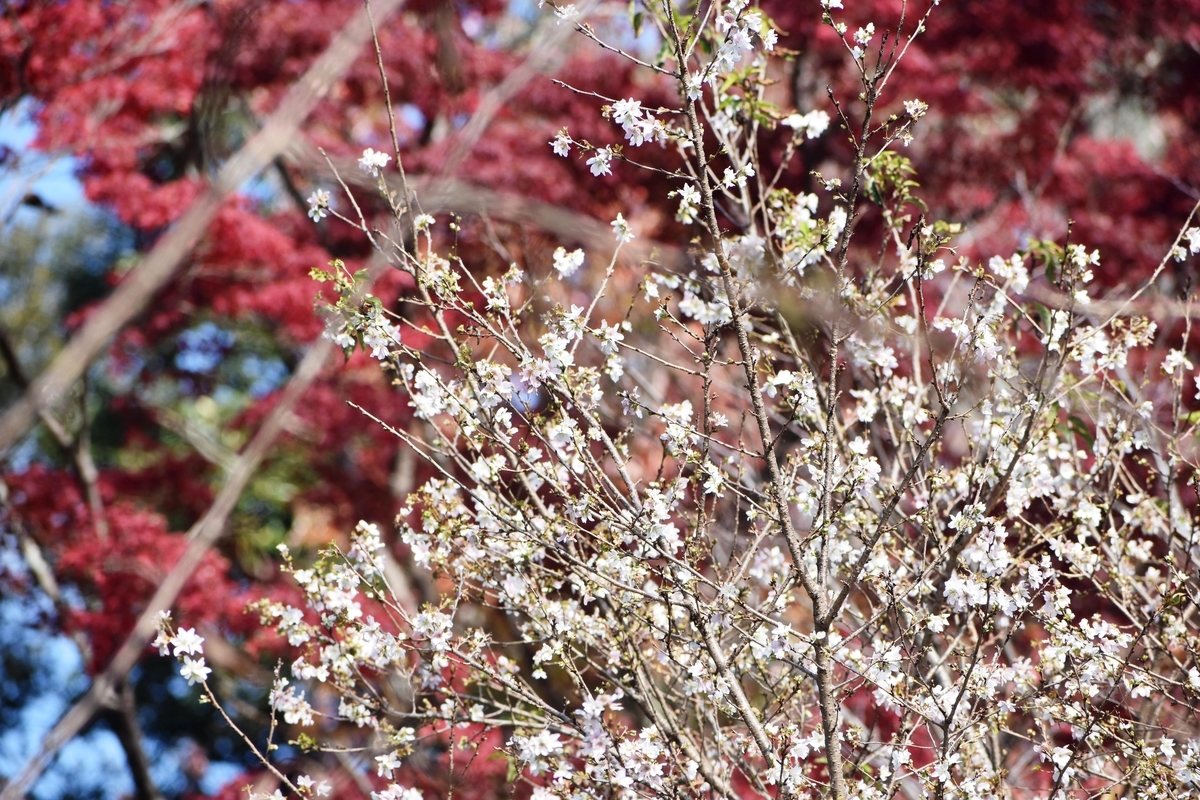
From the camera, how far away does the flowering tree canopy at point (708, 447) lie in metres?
2.54

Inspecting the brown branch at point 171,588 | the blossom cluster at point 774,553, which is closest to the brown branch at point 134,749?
the blossom cluster at point 774,553

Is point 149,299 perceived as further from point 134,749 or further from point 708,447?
point 134,749

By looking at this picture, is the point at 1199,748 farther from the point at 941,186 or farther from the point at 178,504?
the point at 178,504

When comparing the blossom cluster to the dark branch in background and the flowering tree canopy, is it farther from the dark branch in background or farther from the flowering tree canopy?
the dark branch in background

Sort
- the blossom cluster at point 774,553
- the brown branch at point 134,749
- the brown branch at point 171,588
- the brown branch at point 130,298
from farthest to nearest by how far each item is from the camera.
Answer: the brown branch at point 134,749, the blossom cluster at point 774,553, the brown branch at point 171,588, the brown branch at point 130,298

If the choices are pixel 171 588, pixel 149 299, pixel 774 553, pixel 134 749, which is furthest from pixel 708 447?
pixel 134 749

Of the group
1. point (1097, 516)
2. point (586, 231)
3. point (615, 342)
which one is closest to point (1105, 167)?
point (1097, 516)

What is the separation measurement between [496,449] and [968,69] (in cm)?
581

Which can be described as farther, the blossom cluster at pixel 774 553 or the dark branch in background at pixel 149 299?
the blossom cluster at pixel 774 553

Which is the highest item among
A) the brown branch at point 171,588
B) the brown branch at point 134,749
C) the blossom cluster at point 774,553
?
the brown branch at point 134,749

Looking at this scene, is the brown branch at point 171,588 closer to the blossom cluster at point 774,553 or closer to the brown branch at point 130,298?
the brown branch at point 130,298

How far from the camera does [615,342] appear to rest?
8.91ft

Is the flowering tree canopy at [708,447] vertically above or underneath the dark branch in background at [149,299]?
above

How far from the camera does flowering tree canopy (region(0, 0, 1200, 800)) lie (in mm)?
2541
